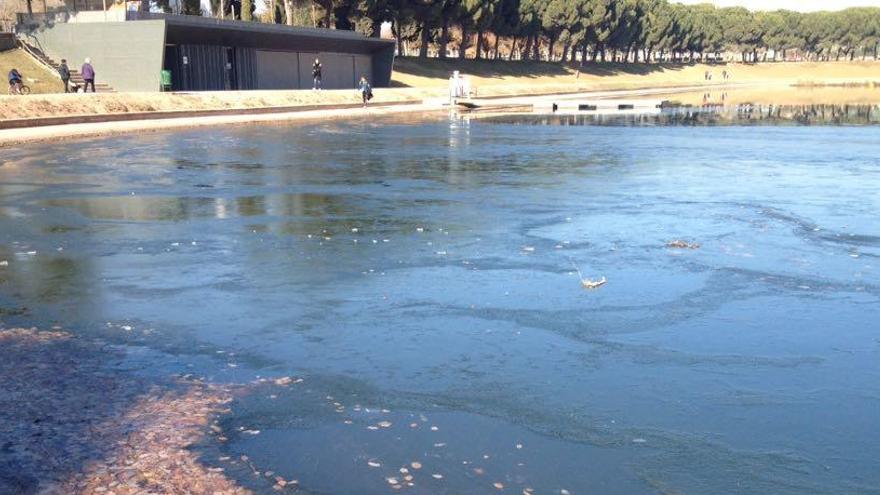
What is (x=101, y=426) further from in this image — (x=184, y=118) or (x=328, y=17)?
(x=328, y=17)

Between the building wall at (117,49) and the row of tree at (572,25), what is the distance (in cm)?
1167

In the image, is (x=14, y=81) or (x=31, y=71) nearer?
(x=14, y=81)

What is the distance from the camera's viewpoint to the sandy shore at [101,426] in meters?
4.92

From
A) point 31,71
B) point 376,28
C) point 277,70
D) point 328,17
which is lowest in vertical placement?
point 31,71

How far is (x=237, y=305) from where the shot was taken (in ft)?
28.9

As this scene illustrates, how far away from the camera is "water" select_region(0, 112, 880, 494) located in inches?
217

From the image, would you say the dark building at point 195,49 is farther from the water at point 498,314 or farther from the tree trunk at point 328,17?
the water at point 498,314

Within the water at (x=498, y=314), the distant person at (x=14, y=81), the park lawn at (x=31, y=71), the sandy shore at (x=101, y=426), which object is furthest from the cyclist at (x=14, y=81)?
the sandy shore at (x=101, y=426)

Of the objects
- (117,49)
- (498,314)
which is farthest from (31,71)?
(498,314)

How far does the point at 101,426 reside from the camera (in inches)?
224

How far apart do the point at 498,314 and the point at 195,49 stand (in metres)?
45.1

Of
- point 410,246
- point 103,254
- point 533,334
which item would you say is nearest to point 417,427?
point 533,334

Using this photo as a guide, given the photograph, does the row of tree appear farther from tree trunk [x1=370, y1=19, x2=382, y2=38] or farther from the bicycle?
the bicycle

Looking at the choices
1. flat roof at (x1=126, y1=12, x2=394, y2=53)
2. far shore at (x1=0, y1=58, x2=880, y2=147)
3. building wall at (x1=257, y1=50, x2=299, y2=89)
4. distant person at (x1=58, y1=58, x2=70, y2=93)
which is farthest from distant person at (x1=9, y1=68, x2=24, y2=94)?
building wall at (x1=257, y1=50, x2=299, y2=89)
